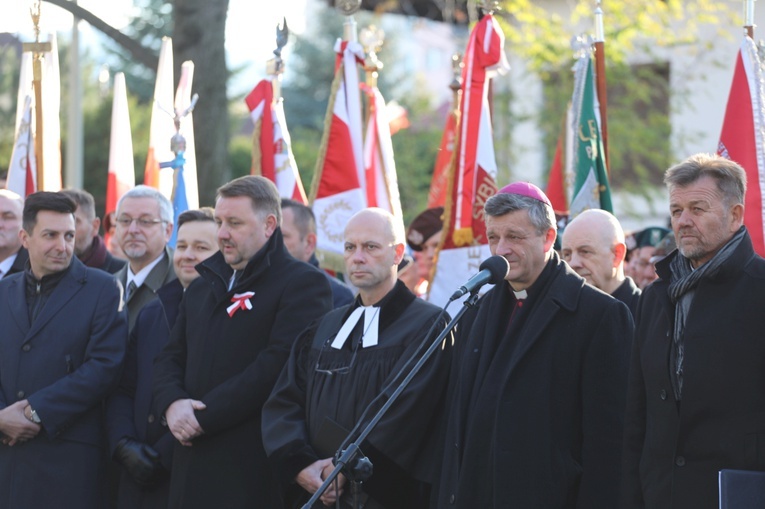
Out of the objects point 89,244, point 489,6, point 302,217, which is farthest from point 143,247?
point 489,6

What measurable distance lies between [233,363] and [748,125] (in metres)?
3.69

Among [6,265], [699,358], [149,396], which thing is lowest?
[149,396]

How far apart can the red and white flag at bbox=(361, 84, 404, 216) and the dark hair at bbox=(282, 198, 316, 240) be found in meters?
1.98

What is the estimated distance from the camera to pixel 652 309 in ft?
15.3

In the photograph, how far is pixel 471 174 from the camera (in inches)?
332

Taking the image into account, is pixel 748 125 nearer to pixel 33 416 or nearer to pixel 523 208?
pixel 523 208

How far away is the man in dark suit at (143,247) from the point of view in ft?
24.0

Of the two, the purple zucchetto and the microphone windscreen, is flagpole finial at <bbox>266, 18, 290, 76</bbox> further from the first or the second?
the microphone windscreen

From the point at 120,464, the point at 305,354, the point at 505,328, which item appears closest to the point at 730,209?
the point at 505,328

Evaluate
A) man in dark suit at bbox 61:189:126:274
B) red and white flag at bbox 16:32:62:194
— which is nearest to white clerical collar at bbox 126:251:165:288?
man in dark suit at bbox 61:189:126:274

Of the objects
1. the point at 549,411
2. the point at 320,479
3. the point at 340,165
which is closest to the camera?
the point at 549,411

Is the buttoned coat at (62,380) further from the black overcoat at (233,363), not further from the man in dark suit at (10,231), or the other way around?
the man in dark suit at (10,231)

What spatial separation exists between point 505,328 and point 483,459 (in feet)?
1.95

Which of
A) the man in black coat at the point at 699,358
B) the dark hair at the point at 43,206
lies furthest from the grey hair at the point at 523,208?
the dark hair at the point at 43,206
